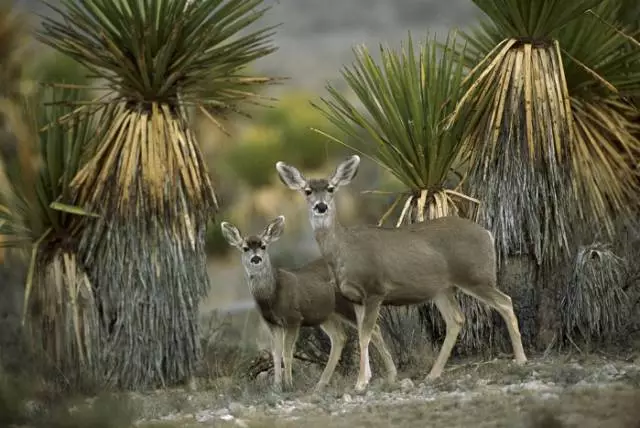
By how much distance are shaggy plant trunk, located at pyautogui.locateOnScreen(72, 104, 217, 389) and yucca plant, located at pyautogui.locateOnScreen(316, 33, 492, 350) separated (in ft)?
6.10

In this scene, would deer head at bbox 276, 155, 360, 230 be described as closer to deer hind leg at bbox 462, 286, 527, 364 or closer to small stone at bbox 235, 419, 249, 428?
deer hind leg at bbox 462, 286, 527, 364

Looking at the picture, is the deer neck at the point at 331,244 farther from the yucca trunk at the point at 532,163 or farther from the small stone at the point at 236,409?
the yucca trunk at the point at 532,163

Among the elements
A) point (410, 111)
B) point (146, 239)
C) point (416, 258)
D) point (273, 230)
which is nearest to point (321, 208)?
point (416, 258)

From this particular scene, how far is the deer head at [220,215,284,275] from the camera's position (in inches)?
515

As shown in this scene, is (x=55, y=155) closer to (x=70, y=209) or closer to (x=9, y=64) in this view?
(x=70, y=209)

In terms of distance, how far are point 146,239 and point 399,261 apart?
3174 mm

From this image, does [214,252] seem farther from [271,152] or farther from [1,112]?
[1,112]

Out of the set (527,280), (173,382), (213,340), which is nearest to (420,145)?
(527,280)

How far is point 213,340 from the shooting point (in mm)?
18375

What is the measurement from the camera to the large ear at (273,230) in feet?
44.3

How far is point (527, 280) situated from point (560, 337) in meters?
0.72

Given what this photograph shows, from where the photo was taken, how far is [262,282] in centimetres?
1300

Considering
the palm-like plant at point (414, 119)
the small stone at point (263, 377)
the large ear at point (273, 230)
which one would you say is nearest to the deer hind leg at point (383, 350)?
the large ear at point (273, 230)

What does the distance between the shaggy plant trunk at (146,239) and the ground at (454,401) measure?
0.89 meters
